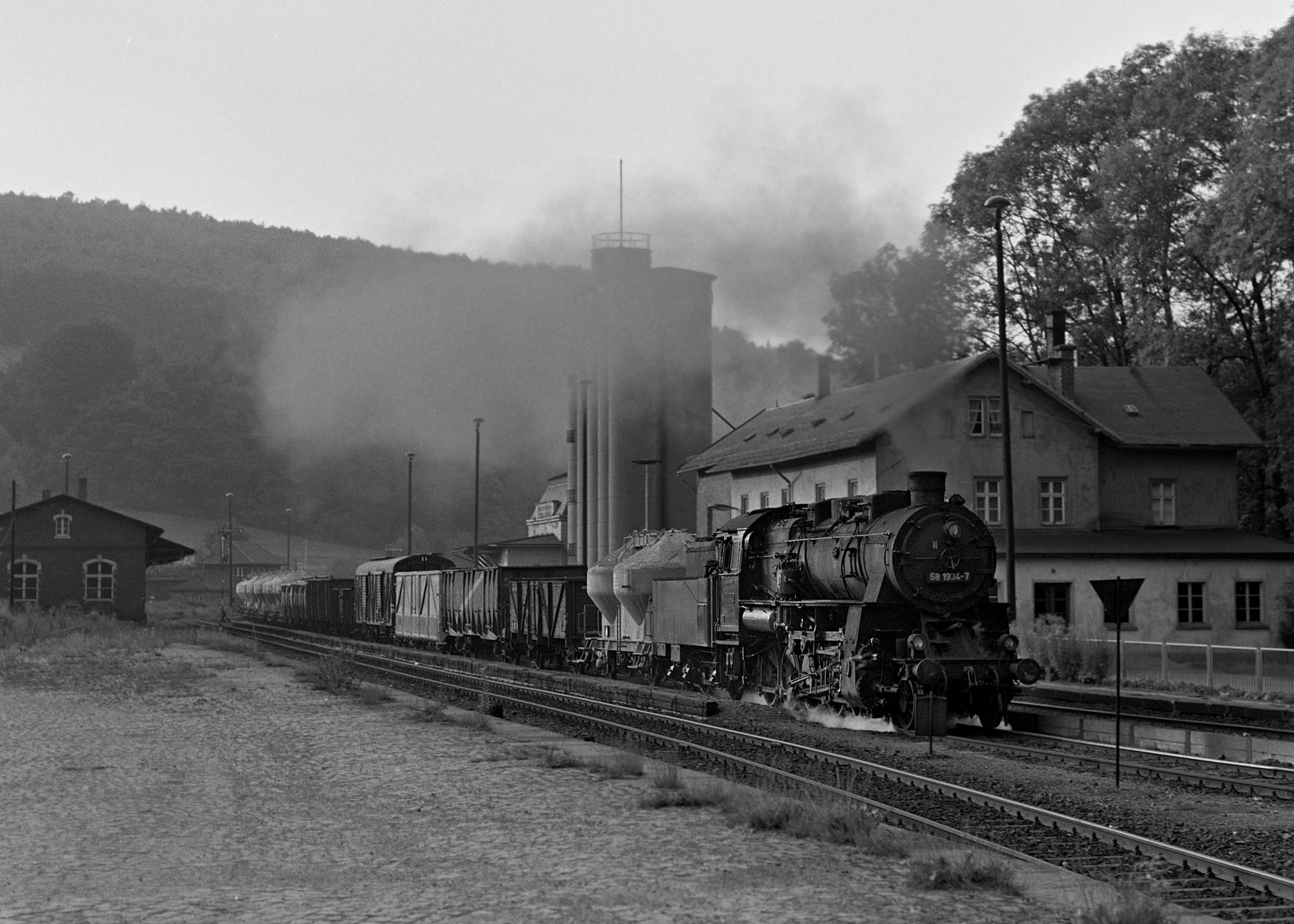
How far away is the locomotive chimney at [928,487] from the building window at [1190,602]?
24.5 m

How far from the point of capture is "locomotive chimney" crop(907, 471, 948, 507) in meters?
19.9

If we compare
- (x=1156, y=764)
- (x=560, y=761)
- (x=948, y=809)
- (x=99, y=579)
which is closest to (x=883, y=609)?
(x=1156, y=764)

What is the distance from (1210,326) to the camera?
50.2 meters

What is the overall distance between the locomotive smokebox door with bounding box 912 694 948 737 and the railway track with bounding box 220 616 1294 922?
2062 millimetres

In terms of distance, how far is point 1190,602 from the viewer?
41531mm

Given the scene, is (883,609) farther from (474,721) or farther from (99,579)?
(99,579)

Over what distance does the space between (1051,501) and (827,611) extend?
24.9 m

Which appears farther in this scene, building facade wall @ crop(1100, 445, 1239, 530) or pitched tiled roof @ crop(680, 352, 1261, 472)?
building facade wall @ crop(1100, 445, 1239, 530)

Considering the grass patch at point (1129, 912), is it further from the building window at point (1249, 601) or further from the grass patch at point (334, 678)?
the building window at point (1249, 601)

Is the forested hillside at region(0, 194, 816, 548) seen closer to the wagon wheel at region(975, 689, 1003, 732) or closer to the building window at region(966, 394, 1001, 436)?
Answer: the building window at region(966, 394, 1001, 436)

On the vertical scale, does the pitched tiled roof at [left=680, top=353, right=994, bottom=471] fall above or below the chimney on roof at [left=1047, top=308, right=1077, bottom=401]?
below

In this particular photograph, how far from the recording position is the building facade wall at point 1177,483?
44.4 meters

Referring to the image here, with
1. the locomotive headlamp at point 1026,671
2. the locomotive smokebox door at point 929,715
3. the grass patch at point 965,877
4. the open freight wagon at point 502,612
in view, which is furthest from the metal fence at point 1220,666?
the grass patch at point 965,877

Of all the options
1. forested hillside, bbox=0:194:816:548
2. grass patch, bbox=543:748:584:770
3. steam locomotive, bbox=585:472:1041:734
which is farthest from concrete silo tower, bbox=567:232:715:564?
grass patch, bbox=543:748:584:770
